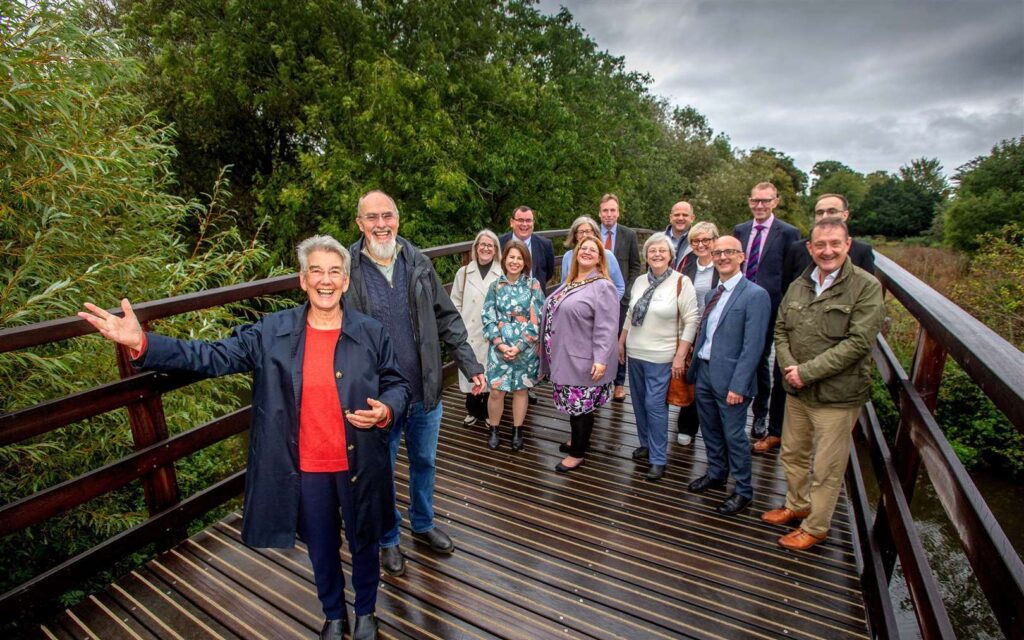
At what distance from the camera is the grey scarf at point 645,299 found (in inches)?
131

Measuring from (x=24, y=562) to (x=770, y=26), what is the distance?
588 inches

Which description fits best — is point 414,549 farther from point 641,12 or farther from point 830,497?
point 641,12

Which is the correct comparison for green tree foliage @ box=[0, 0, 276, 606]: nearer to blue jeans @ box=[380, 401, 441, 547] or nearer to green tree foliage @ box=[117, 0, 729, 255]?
blue jeans @ box=[380, 401, 441, 547]

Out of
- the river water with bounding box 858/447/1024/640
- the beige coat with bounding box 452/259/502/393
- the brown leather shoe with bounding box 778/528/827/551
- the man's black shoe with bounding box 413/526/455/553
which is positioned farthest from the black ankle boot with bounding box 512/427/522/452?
the river water with bounding box 858/447/1024/640

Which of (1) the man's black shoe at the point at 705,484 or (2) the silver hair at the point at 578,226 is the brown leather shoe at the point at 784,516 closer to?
(1) the man's black shoe at the point at 705,484

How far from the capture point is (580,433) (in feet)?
11.4

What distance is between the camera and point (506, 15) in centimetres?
1405

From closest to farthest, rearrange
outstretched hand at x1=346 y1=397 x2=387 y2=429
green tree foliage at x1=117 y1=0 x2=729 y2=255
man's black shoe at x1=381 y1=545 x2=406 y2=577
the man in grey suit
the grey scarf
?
outstretched hand at x1=346 y1=397 x2=387 y2=429, man's black shoe at x1=381 y1=545 x2=406 y2=577, the grey scarf, the man in grey suit, green tree foliage at x1=117 y1=0 x2=729 y2=255

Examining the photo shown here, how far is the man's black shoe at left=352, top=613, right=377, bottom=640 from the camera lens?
202 cm

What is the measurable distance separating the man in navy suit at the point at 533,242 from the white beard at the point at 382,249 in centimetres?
203

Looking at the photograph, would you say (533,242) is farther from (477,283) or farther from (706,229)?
(706,229)

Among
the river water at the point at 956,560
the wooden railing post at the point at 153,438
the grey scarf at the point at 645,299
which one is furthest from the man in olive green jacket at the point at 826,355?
the river water at the point at 956,560

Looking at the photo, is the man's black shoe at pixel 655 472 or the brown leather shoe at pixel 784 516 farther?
the man's black shoe at pixel 655 472

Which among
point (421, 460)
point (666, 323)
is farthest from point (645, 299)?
point (421, 460)
